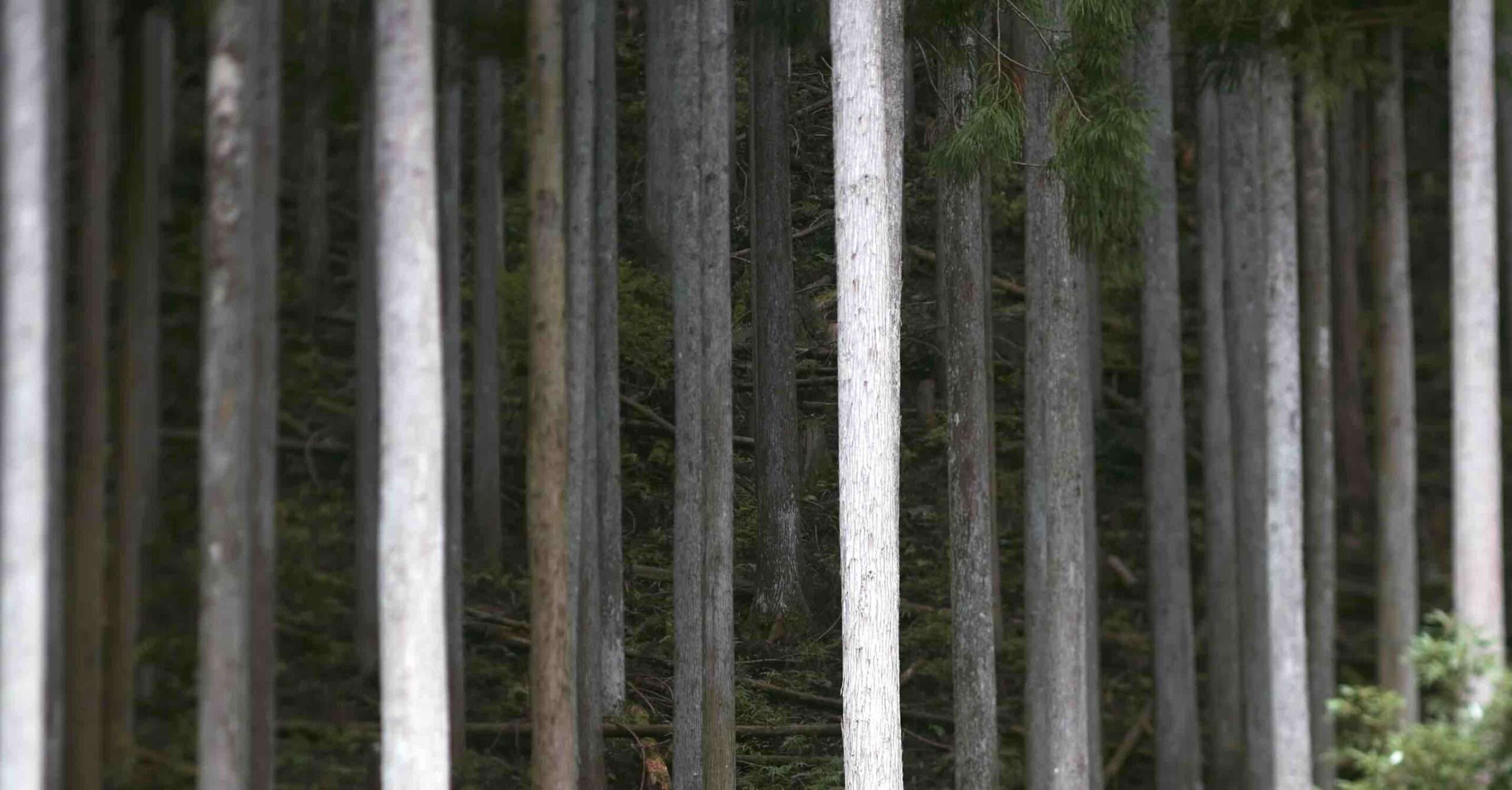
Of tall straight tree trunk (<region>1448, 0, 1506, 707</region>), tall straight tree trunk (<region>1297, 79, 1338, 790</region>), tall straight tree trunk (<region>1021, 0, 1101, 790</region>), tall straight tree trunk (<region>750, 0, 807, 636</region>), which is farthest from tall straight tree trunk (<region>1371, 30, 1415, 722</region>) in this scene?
tall straight tree trunk (<region>750, 0, 807, 636</region>)

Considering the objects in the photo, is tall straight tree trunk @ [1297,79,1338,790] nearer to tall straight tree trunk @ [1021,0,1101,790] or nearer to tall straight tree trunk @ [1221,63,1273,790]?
tall straight tree trunk @ [1221,63,1273,790]

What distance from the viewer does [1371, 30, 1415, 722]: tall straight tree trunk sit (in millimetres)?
8562

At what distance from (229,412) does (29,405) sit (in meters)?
0.59

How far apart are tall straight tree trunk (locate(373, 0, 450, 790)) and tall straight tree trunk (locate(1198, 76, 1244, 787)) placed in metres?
5.30

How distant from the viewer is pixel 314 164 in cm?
470

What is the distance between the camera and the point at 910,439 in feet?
25.0

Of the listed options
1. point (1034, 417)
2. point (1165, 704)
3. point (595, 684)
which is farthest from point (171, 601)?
point (1165, 704)

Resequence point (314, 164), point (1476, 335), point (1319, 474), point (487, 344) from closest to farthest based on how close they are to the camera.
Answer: point (314, 164), point (487, 344), point (1476, 335), point (1319, 474)

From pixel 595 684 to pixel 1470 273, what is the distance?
4810 mm

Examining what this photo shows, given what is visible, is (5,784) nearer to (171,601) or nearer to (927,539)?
(171,601)

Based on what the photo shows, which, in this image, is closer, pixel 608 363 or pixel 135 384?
pixel 135 384

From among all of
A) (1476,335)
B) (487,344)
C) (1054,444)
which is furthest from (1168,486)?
(487,344)

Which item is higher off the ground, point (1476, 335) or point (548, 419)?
point (1476, 335)

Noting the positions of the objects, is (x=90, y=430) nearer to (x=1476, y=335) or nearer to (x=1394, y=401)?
(x=1476, y=335)
